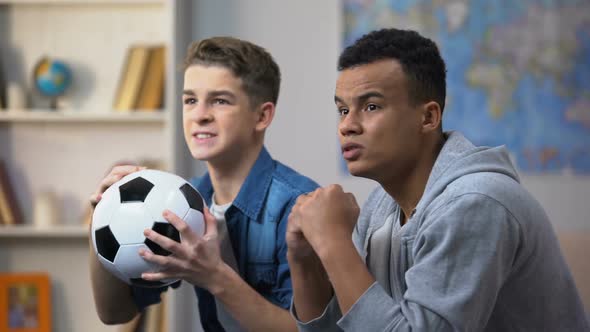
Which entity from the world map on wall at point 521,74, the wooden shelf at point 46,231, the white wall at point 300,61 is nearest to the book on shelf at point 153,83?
the white wall at point 300,61

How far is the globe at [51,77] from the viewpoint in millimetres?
3197

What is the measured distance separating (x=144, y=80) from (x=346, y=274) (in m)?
2.18

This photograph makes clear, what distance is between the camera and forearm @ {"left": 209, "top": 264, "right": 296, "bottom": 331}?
1548mm

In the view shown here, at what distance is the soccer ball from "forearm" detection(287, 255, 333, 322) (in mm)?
245

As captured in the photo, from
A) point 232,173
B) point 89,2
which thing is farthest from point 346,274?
point 89,2

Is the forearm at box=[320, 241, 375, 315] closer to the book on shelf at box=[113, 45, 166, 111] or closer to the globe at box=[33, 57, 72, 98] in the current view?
the book on shelf at box=[113, 45, 166, 111]

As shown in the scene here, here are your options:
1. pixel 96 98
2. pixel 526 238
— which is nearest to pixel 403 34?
pixel 526 238

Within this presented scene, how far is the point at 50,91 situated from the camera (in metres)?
3.20

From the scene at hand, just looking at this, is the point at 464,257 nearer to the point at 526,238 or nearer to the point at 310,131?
the point at 526,238

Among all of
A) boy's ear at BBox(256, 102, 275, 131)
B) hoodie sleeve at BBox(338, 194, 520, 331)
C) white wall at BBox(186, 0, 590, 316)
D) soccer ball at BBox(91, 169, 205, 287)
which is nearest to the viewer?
hoodie sleeve at BBox(338, 194, 520, 331)

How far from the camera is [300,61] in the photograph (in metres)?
3.35

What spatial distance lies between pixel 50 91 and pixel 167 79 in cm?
55

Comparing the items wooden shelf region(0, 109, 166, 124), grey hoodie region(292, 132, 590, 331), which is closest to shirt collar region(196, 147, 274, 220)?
grey hoodie region(292, 132, 590, 331)

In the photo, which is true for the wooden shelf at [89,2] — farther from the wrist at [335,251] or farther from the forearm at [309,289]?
the wrist at [335,251]
